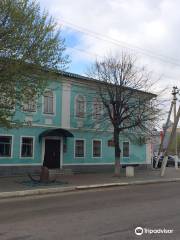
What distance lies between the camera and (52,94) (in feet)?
91.4

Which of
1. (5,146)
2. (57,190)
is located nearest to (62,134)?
(5,146)

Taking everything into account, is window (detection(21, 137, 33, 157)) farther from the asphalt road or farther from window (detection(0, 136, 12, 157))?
the asphalt road

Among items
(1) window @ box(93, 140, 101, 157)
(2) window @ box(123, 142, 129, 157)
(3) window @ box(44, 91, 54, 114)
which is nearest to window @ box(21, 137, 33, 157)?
(3) window @ box(44, 91, 54, 114)

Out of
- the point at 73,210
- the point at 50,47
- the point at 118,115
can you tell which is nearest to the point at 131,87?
the point at 118,115

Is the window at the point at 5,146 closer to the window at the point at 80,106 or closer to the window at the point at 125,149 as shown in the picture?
the window at the point at 80,106

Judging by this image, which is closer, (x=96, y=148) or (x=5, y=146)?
(x=5, y=146)

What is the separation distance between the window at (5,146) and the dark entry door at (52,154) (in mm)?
3018

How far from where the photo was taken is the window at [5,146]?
24.8 metres

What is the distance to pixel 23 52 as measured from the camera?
16.7 meters

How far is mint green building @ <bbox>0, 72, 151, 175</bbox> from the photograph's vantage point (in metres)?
25.5

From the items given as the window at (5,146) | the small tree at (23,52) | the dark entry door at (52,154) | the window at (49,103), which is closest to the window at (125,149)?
the dark entry door at (52,154)

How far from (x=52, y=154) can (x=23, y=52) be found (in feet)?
40.2

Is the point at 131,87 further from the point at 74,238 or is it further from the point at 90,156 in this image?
the point at 74,238

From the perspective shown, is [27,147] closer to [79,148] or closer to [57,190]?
[79,148]
